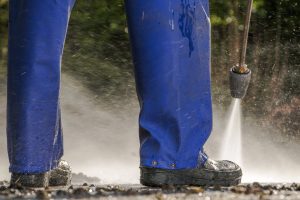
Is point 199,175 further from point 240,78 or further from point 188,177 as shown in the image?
point 240,78

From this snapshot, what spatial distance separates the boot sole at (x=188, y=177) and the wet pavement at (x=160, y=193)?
13 centimetres

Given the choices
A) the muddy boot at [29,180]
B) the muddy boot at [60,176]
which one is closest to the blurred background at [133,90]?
the muddy boot at [60,176]

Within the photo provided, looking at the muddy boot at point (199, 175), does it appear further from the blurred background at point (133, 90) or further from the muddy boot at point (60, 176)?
the blurred background at point (133, 90)

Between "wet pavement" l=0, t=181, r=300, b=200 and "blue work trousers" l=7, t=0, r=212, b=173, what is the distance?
0.65 ft

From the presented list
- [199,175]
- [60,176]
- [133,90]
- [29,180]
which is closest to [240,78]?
[199,175]

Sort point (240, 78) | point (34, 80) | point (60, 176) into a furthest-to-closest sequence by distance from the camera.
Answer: point (240, 78) < point (60, 176) < point (34, 80)

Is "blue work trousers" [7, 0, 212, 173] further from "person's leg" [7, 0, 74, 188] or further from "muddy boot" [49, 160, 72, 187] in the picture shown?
"muddy boot" [49, 160, 72, 187]

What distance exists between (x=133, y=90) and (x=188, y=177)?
3.09m

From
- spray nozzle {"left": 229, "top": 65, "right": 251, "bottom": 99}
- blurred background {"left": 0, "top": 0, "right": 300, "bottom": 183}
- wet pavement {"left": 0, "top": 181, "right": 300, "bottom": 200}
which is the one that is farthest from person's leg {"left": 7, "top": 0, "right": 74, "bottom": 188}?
blurred background {"left": 0, "top": 0, "right": 300, "bottom": 183}

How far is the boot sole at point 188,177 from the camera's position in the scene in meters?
4.46

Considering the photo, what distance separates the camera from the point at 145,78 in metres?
4.39

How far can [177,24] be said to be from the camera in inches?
171

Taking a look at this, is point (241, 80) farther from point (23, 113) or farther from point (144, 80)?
point (23, 113)

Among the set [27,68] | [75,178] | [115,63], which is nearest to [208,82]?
[27,68]
